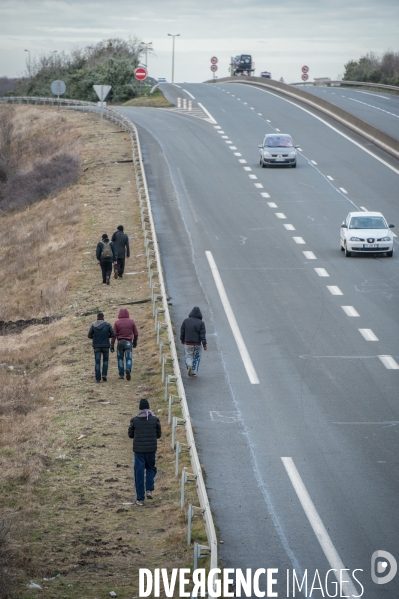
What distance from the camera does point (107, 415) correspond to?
59.4 ft

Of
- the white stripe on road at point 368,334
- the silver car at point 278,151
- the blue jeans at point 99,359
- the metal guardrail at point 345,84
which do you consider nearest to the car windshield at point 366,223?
the white stripe on road at point 368,334

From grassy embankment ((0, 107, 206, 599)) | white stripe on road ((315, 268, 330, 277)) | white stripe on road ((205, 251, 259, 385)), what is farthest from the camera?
white stripe on road ((315, 268, 330, 277))

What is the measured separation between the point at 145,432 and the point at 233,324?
30.8 feet

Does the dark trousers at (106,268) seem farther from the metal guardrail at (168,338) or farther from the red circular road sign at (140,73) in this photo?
the red circular road sign at (140,73)

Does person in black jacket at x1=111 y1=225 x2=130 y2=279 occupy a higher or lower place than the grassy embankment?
higher

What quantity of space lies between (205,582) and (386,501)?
3754mm

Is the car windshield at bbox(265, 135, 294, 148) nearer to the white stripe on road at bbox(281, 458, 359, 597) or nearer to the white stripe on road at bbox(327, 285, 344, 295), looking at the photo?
the white stripe on road at bbox(327, 285, 344, 295)

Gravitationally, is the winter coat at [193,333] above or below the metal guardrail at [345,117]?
below

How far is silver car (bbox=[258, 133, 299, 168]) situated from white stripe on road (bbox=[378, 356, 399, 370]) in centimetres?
2580

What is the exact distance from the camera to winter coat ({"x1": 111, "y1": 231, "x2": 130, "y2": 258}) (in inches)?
1087

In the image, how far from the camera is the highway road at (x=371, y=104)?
2264 inches

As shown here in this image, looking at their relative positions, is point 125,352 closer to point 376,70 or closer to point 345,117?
point 345,117

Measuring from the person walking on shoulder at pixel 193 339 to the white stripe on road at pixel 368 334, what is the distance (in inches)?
179

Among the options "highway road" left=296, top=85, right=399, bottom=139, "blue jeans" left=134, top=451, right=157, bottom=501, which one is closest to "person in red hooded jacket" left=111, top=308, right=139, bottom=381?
"blue jeans" left=134, top=451, right=157, bottom=501
